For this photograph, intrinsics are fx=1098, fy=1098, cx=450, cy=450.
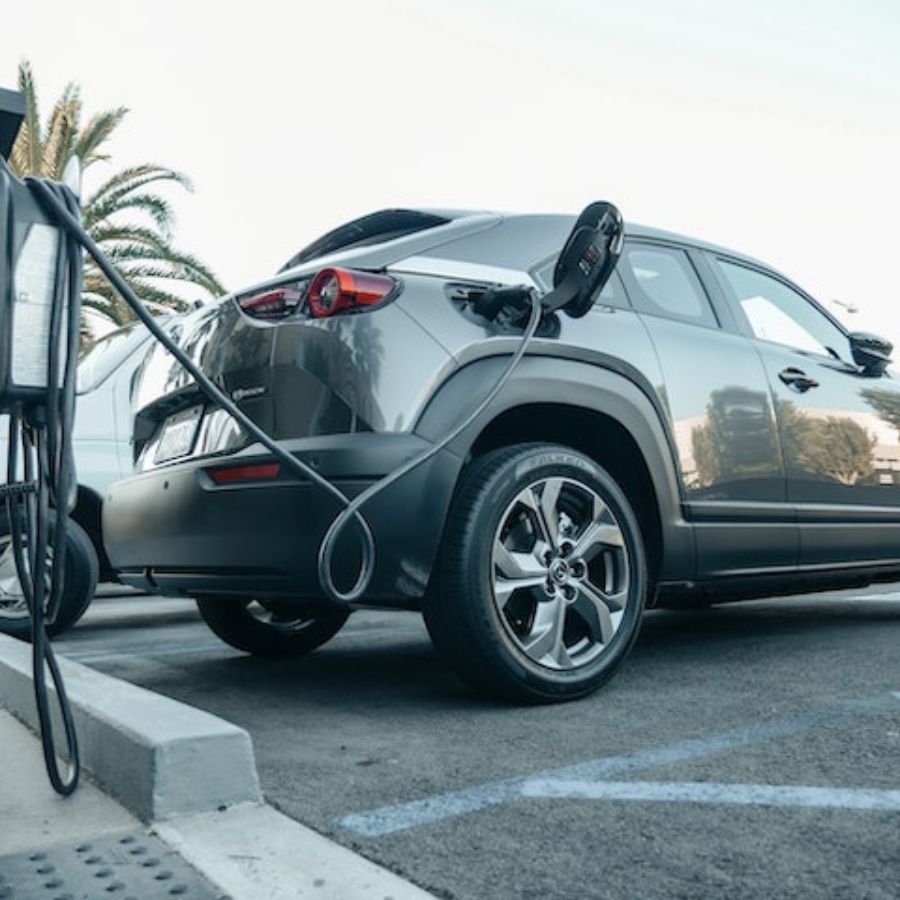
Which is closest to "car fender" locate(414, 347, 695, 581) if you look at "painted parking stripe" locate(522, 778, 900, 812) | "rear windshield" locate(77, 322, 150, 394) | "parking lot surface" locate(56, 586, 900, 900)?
"parking lot surface" locate(56, 586, 900, 900)

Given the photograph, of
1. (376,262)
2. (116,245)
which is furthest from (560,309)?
(116,245)

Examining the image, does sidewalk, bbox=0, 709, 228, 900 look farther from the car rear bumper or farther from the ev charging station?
the car rear bumper

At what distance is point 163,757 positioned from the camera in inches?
78.9

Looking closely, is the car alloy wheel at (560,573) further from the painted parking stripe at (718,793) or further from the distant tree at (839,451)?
the distant tree at (839,451)

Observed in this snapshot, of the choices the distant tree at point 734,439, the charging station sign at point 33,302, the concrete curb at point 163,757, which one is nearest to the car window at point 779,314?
the distant tree at point 734,439

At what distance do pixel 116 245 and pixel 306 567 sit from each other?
13.6 metres

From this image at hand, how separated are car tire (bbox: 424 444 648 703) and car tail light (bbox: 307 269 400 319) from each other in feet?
1.81

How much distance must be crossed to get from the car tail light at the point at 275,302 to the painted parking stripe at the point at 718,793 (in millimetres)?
1488

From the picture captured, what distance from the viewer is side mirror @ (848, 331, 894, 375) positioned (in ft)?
15.3

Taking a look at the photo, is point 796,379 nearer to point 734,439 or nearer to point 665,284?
point 734,439

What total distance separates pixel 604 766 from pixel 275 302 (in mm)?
1569

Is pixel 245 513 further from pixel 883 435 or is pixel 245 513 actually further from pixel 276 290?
pixel 883 435

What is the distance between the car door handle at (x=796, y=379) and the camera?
13.4 feet

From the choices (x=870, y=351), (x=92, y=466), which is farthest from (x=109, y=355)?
(x=870, y=351)
